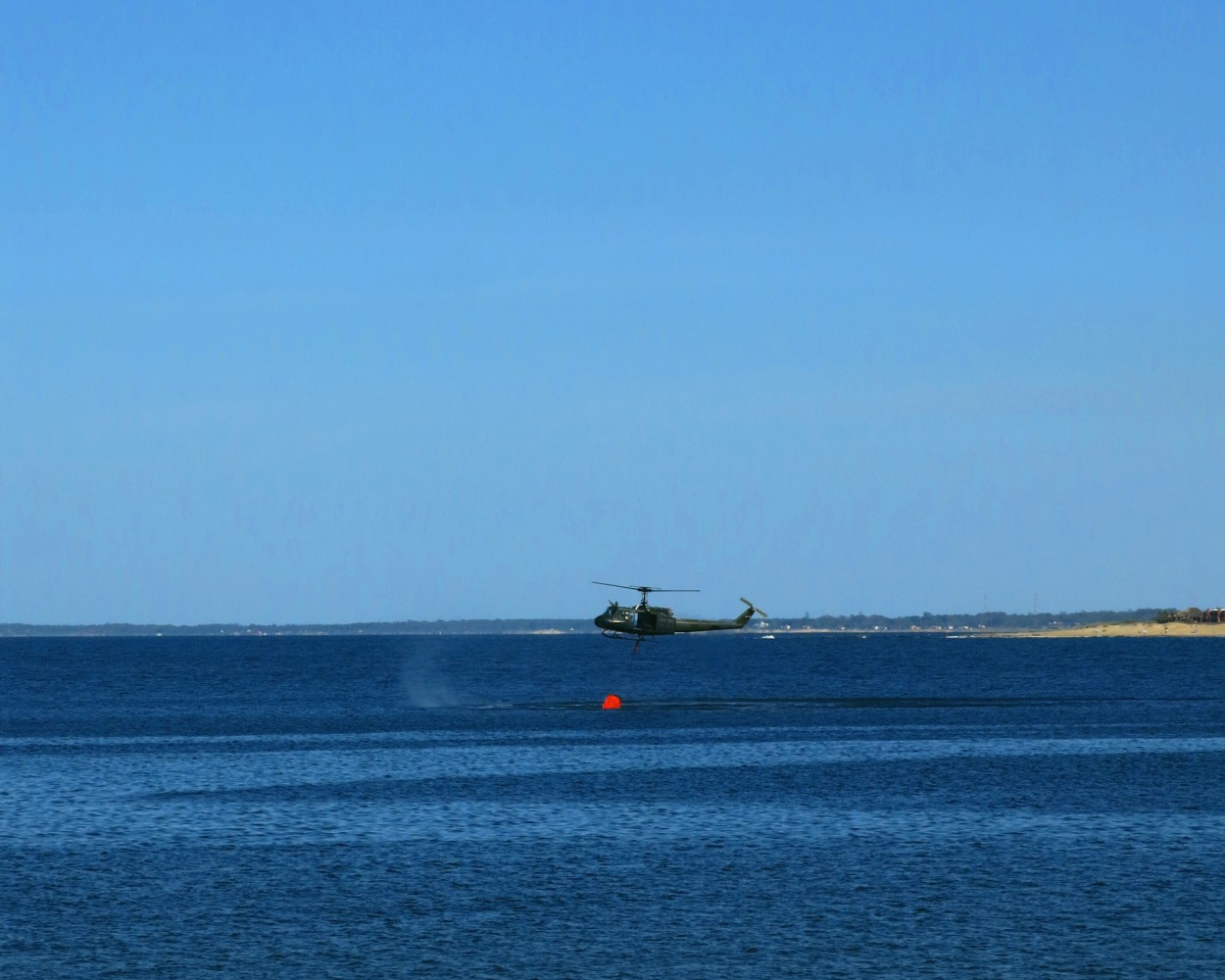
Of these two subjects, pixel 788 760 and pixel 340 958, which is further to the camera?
pixel 788 760

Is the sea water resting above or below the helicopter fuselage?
below

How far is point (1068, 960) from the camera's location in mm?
38094

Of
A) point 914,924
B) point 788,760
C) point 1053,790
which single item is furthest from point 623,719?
point 914,924

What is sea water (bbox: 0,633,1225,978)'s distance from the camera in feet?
130

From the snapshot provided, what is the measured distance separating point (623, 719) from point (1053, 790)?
59.0 metres

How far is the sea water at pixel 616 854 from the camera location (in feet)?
130

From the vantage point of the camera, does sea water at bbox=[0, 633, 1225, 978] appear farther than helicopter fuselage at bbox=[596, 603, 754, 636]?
No

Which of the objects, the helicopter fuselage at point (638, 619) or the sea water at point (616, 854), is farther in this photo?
the helicopter fuselage at point (638, 619)

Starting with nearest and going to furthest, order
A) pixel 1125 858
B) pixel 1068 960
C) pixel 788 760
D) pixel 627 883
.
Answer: pixel 1068 960 → pixel 627 883 → pixel 1125 858 → pixel 788 760

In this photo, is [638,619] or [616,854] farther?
[638,619]

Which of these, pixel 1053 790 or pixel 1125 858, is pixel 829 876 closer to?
pixel 1125 858

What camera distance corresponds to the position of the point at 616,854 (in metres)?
55.3

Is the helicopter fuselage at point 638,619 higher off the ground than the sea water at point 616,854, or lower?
higher

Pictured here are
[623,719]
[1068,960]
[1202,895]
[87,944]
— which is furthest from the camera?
[623,719]
